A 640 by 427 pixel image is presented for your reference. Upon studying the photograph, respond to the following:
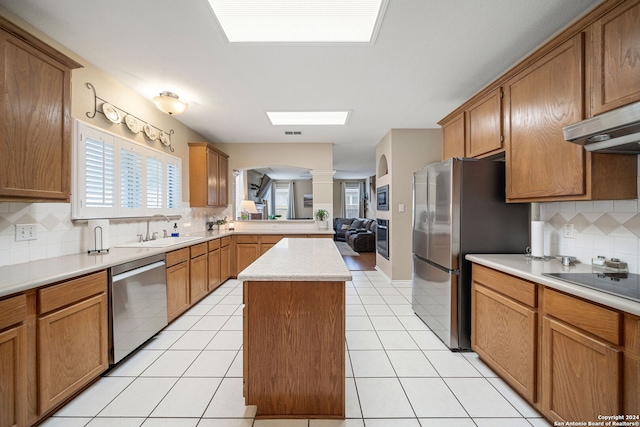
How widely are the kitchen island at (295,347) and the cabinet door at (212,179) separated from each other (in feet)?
10.2

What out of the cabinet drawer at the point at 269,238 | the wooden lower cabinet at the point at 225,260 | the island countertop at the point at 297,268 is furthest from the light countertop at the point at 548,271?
the wooden lower cabinet at the point at 225,260

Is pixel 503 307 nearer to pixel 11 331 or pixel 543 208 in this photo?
pixel 543 208

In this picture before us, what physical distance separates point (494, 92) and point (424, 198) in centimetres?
109

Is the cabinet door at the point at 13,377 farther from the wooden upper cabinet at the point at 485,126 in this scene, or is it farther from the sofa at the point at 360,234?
the sofa at the point at 360,234

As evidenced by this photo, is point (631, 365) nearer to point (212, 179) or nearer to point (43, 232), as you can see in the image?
point (43, 232)

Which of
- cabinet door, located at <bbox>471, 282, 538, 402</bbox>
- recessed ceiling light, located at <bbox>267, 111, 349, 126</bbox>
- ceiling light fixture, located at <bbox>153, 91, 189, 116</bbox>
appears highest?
recessed ceiling light, located at <bbox>267, 111, 349, 126</bbox>

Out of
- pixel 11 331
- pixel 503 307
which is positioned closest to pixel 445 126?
pixel 503 307

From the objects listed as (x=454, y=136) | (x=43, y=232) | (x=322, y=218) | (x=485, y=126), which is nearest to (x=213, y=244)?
(x=43, y=232)

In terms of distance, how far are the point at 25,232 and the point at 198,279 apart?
67.2 inches

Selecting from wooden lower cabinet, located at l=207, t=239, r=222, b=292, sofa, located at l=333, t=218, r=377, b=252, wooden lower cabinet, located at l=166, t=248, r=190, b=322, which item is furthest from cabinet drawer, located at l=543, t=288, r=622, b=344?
sofa, located at l=333, t=218, r=377, b=252

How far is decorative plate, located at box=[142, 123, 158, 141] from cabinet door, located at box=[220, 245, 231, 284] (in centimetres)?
→ 184

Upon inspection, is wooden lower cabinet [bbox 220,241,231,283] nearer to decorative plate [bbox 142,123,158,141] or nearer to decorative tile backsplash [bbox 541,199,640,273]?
decorative plate [bbox 142,123,158,141]

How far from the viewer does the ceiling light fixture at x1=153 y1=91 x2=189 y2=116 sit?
2617 mm

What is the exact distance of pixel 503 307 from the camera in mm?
1771
